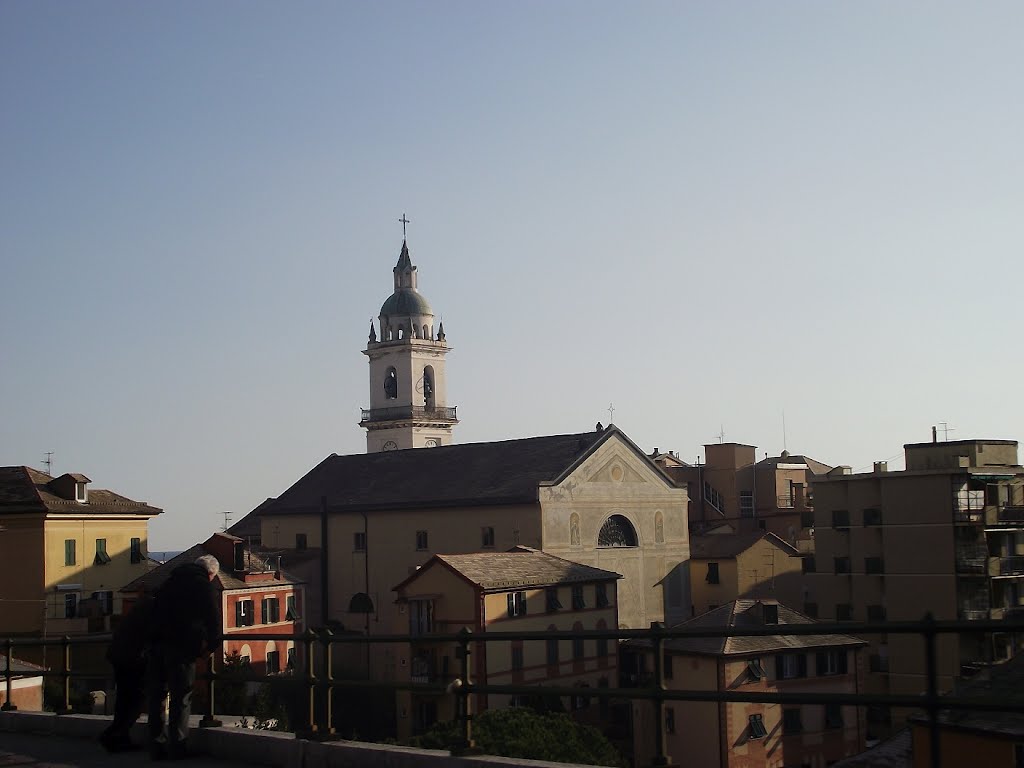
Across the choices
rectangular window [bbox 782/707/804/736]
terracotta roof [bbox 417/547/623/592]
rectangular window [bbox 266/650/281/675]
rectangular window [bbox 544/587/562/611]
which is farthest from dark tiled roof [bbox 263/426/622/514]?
rectangular window [bbox 782/707/804/736]

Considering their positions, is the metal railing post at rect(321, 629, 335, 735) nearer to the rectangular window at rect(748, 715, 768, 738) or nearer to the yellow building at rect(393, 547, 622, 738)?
the rectangular window at rect(748, 715, 768, 738)

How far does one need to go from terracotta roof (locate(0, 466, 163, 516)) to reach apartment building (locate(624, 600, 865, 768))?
29.4 m

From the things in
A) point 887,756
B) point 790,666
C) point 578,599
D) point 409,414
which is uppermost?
point 409,414

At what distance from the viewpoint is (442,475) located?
61719 mm

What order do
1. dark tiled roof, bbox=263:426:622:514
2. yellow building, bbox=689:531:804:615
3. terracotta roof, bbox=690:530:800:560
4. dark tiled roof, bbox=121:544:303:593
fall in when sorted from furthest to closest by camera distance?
terracotta roof, bbox=690:530:800:560
yellow building, bbox=689:531:804:615
dark tiled roof, bbox=263:426:622:514
dark tiled roof, bbox=121:544:303:593

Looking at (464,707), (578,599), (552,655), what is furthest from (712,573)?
(464,707)

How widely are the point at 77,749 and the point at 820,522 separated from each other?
166ft

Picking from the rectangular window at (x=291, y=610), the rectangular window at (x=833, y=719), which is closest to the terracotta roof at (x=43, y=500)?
A: the rectangular window at (x=291, y=610)

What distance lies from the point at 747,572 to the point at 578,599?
56.2ft

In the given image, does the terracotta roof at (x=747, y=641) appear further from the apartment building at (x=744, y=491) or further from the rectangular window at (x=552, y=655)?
the apartment building at (x=744, y=491)

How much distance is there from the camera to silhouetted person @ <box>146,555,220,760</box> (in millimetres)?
9336

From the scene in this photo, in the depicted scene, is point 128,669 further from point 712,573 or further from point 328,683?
point 712,573

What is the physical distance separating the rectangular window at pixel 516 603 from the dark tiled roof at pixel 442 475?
9041mm

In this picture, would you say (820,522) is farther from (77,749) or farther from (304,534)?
(77,749)
